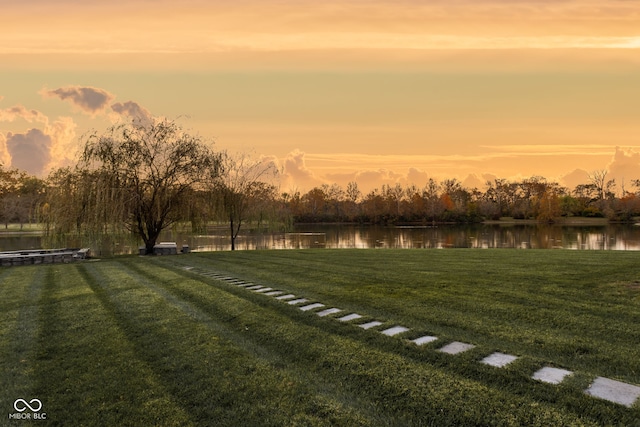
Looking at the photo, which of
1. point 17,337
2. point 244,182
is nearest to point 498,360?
point 17,337

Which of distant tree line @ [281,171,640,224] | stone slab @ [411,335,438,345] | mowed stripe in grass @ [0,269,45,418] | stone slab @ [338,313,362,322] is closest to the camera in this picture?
mowed stripe in grass @ [0,269,45,418]

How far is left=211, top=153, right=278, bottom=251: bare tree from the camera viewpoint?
19.9m

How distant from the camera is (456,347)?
151 inches

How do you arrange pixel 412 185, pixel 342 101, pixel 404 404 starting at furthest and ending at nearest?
pixel 412 185 → pixel 342 101 → pixel 404 404

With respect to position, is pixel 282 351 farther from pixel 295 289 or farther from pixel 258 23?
pixel 258 23

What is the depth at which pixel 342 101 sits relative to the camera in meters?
18.0

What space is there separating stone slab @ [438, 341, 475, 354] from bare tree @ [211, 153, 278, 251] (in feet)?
51.0

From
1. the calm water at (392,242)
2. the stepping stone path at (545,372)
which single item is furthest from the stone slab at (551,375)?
the calm water at (392,242)

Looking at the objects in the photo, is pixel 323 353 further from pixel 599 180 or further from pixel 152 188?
pixel 599 180

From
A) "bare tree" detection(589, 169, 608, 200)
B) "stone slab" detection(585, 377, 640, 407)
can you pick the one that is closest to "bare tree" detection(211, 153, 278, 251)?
"stone slab" detection(585, 377, 640, 407)

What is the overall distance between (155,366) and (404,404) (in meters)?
2.36

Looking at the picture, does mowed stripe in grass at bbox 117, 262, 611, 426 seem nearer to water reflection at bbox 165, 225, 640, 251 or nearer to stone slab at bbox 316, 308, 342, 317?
stone slab at bbox 316, 308, 342, 317

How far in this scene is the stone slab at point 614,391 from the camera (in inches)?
108

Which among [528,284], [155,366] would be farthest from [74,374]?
[528,284]
